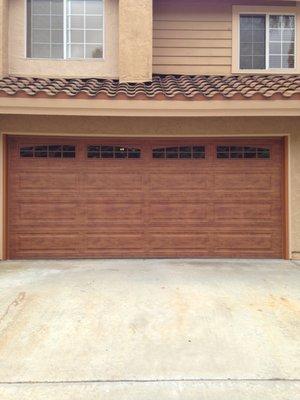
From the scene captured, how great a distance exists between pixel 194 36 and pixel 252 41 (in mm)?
1354

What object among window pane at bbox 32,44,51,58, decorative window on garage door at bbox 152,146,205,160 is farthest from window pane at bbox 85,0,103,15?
decorative window on garage door at bbox 152,146,205,160

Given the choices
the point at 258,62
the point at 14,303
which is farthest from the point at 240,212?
Answer: the point at 14,303

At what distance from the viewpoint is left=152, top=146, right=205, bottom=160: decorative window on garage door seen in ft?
29.2

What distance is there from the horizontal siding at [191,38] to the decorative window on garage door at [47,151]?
284cm

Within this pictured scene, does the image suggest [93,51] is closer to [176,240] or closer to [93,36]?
[93,36]

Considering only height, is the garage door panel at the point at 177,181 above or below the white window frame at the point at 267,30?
below

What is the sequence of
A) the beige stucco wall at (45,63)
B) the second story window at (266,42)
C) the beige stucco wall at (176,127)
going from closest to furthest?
the beige stucco wall at (176,127), the beige stucco wall at (45,63), the second story window at (266,42)

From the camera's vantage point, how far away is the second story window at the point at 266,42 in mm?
10000

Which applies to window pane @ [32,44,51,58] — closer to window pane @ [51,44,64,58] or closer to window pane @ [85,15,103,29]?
window pane @ [51,44,64,58]

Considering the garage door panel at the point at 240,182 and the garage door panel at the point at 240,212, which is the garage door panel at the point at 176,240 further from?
the garage door panel at the point at 240,182

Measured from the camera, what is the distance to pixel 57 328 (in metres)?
5.06

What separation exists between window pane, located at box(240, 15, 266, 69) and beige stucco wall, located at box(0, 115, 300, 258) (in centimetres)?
198

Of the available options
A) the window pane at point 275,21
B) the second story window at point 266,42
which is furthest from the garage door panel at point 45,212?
the window pane at point 275,21

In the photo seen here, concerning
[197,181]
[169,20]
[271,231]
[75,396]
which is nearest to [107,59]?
[169,20]
